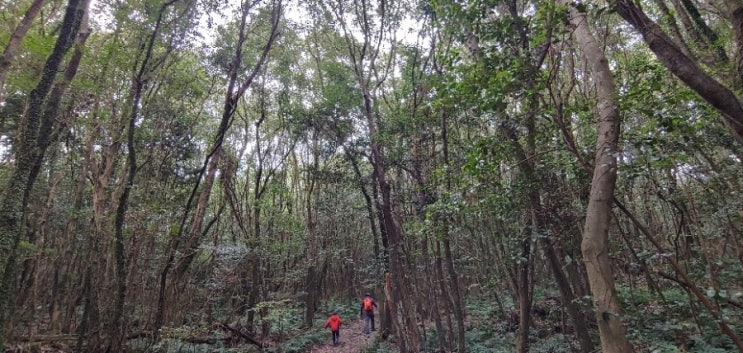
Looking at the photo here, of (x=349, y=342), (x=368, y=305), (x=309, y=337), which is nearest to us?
(x=309, y=337)

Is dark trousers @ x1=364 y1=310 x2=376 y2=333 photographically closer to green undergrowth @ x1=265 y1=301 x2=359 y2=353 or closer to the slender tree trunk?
green undergrowth @ x1=265 y1=301 x2=359 y2=353

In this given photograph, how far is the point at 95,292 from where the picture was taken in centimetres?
905

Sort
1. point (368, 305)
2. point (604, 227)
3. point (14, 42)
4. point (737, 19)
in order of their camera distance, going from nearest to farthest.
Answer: point (737, 19), point (604, 227), point (14, 42), point (368, 305)

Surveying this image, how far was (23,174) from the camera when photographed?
5449mm

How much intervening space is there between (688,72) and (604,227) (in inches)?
51.6

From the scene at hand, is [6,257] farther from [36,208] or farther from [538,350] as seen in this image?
[538,350]

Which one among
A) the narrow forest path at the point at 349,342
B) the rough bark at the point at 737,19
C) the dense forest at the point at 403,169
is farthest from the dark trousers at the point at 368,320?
the rough bark at the point at 737,19

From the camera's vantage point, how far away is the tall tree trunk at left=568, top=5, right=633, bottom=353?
10.00ft

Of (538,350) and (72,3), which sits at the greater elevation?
(72,3)

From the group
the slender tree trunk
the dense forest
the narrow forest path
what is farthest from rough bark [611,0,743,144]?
the narrow forest path

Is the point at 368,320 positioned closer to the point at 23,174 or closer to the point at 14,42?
the point at 23,174

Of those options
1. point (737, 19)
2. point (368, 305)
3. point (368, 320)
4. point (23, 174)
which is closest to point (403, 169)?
point (368, 305)

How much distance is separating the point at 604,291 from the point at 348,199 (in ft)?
46.9

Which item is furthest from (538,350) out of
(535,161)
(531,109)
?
(531,109)
